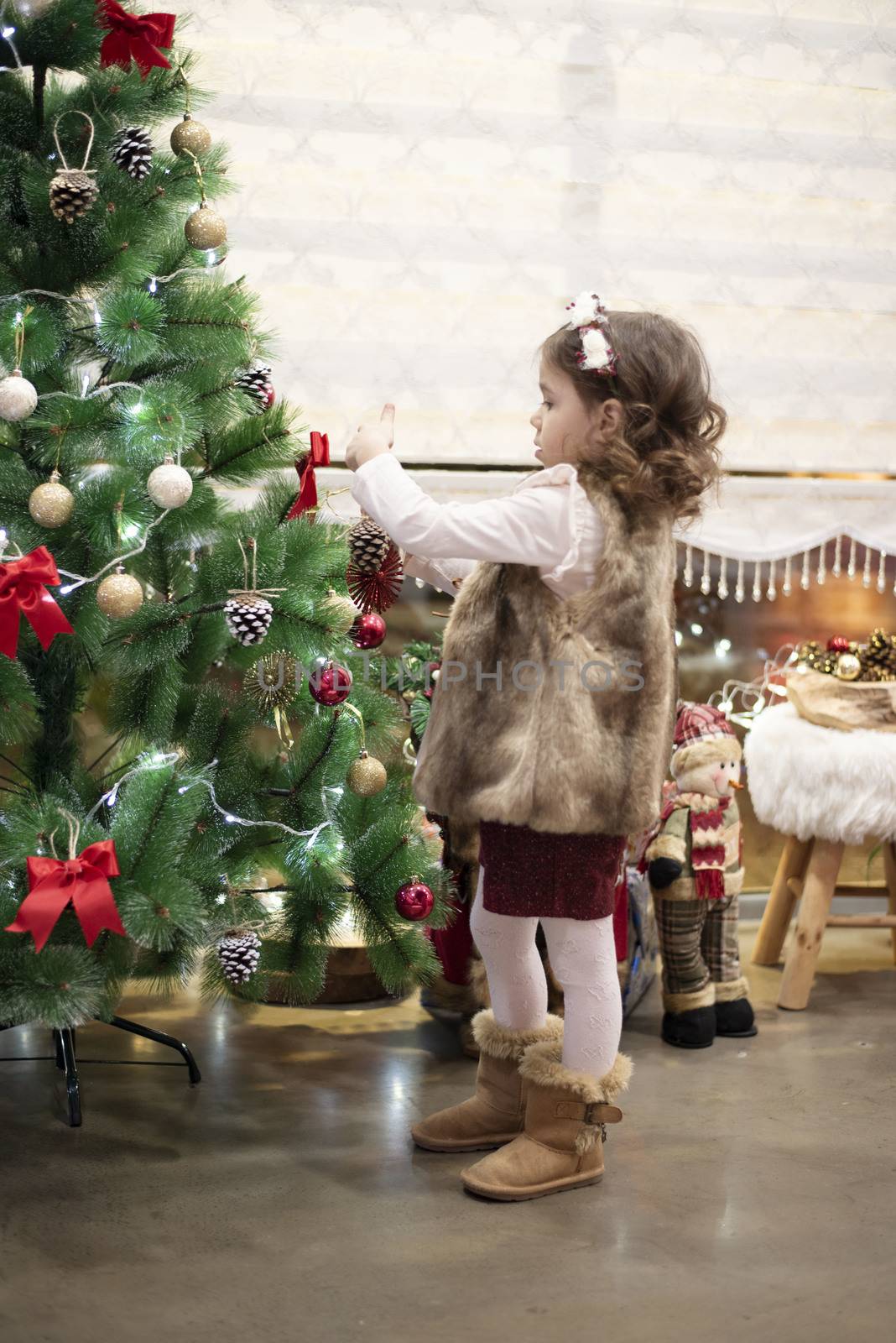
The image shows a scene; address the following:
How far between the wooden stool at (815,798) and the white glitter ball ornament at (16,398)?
1491mm

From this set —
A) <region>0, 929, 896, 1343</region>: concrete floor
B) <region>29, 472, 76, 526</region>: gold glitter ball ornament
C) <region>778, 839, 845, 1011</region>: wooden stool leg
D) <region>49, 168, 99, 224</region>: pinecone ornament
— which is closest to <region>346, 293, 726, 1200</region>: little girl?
<region>0, 929, 896, 1343</region>: concrete floor

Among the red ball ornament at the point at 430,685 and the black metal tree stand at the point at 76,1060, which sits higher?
the red ball ornament at the point at 430,685

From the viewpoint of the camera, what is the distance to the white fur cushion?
2.41 metres

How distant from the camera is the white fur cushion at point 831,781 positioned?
2406 mm

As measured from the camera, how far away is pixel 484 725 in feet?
5.38

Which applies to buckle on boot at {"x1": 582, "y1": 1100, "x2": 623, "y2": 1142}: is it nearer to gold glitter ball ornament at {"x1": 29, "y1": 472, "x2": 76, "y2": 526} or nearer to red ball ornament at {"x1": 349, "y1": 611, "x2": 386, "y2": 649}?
red ball ornament at {"x1": 349, "y1": 611, "x2": 386, "y2": 649}

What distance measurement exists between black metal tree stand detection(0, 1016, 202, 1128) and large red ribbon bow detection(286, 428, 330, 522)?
0.78 metres

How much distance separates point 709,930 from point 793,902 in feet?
1.39

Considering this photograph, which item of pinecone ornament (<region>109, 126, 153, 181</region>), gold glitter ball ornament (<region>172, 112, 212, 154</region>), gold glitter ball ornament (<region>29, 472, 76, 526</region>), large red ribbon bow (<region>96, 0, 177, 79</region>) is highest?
large red ribbon bow (<region>96, 0, 177, 79</region>)

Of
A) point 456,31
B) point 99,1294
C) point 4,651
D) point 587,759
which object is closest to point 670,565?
point 587,759

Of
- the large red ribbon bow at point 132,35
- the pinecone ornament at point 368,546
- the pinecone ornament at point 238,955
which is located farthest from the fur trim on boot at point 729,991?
the large red ribbon bow at point 132,35

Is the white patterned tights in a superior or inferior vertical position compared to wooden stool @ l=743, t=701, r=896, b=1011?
inferior

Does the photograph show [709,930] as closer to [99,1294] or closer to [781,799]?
[781,799]

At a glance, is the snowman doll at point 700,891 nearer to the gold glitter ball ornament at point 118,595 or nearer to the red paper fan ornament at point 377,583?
the red paper fan ornament at point 377,583
